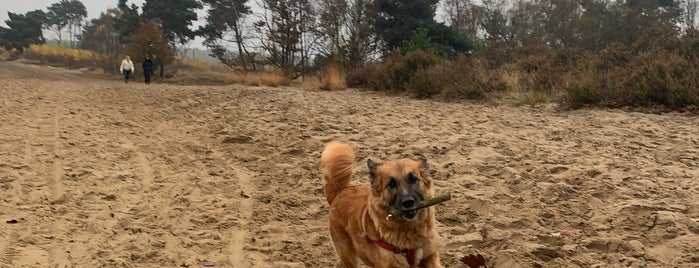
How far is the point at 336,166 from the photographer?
478cm

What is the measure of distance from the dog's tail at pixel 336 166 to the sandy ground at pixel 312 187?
0.72m

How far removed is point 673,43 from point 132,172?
15796 millimetres

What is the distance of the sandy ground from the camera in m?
4.80

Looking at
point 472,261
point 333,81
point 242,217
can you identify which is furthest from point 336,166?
point 333,81

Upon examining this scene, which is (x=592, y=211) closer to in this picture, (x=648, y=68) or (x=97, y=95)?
(x=648, y=68)

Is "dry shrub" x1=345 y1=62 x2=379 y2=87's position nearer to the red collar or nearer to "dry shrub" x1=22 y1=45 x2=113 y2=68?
the red collar

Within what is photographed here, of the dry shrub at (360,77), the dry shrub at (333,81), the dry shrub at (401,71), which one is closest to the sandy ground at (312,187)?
the dry shrub at (401,71)

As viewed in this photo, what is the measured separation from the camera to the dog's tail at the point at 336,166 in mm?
4668

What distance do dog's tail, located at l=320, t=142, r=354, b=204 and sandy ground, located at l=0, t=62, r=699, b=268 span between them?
2.36ft

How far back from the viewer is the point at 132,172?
790cm

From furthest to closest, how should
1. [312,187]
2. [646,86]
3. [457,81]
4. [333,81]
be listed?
[333,81] → [457,81] → [646,86] → [312,187]

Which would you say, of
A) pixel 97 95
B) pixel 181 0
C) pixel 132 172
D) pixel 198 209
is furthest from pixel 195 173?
pixel 181 0

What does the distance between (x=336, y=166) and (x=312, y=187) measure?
2546mm

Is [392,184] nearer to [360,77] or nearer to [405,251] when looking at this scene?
[405,251]
